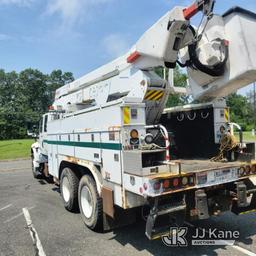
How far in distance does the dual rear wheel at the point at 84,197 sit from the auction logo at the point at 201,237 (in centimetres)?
119

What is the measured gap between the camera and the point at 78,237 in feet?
17.5

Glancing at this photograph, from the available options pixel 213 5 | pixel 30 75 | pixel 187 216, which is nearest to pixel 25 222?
pixel 187 216

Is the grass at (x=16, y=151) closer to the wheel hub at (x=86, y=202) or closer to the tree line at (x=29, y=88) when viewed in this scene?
the wheel hub at (x=86, y=202)

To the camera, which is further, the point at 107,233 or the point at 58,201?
the point at 58,201

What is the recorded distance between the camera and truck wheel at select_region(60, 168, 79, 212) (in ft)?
21.2

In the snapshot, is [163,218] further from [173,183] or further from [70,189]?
[70,189]

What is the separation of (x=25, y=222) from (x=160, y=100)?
3.69 m

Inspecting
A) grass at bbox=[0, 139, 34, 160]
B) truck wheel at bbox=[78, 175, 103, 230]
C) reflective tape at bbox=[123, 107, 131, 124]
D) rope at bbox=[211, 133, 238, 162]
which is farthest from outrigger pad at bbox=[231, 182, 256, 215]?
grass at bbox=[0, 139, 34, 160]

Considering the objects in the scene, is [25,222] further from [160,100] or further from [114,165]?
[160,100]

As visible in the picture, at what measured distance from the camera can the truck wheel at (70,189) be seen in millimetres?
6449

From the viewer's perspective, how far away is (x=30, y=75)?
3974 inches

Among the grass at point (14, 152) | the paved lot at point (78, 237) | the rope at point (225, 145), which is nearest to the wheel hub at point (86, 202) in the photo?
the paved lot at point (78, 237)

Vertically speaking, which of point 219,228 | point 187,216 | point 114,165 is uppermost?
point 114,165

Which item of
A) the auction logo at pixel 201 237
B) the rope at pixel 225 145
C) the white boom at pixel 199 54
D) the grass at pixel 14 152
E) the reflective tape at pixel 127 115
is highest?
the white boom at pixel 199 54
